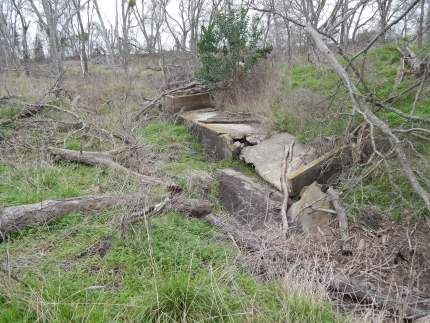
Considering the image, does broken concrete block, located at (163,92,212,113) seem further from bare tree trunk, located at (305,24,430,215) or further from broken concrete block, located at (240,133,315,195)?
bare tree trunk, located at (305,24,430,215)

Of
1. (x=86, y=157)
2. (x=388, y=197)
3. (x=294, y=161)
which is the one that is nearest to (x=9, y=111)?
(x=86, y=157)

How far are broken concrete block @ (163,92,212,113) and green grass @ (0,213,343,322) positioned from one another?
20.5 feet

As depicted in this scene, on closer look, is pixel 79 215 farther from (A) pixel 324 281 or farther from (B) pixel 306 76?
(B) pixel 306 76

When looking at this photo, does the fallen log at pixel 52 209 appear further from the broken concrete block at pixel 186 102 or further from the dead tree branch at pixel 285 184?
the broken concrete block at pixel 186 102

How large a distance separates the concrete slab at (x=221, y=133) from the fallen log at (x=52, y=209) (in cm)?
296

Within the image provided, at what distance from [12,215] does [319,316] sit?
2.92 m

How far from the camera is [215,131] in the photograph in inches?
262

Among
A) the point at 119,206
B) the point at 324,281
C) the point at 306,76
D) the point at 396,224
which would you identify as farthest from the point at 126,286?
the point at 306,76

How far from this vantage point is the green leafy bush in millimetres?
8531

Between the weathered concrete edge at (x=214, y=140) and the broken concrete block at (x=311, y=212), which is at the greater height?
the weathered concrete edge at (x=214, y=140)

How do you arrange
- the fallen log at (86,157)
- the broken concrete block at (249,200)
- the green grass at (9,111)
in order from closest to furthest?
the broken concrete block at (249,200), the fallen log at (86,157), the green grass at (9,111)

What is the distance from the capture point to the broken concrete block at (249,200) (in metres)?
4.02

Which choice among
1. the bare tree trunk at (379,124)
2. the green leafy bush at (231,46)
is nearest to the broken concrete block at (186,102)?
the green leafy bush at (231,46)

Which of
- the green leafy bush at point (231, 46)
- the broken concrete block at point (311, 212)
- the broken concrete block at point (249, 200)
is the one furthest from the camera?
the green leafy bush at point (231, 46)
